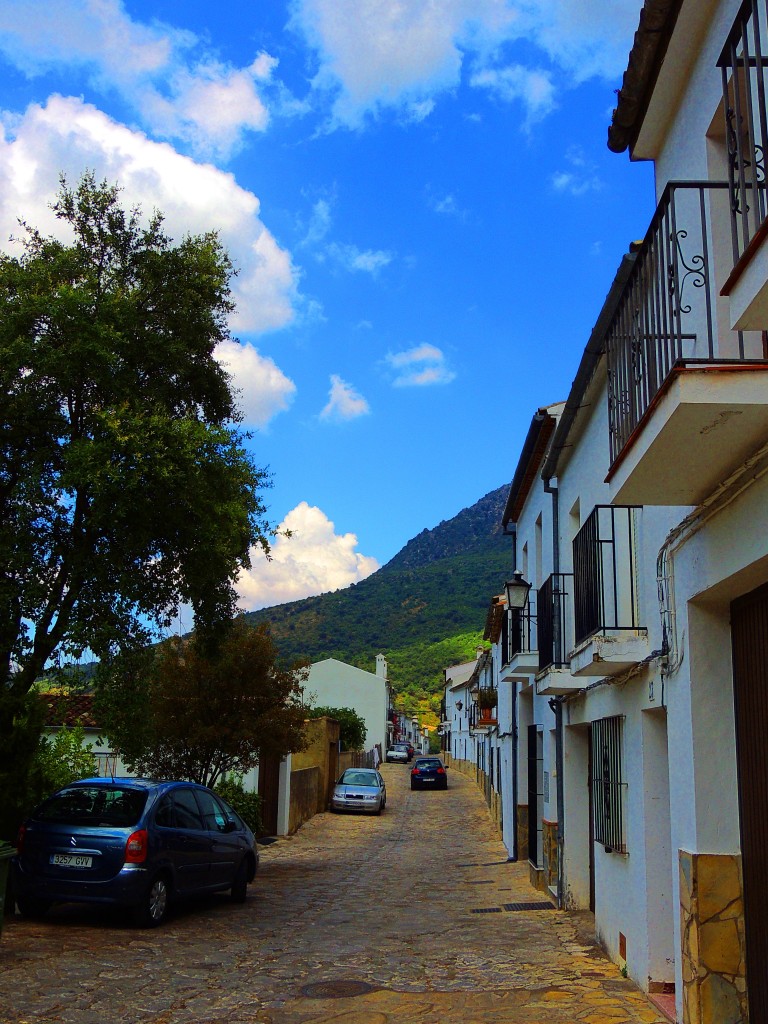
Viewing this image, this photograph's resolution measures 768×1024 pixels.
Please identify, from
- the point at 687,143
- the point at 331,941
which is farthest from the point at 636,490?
the point at 331,941

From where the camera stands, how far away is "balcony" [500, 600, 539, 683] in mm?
14273

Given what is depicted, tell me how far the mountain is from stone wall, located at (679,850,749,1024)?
255 ft

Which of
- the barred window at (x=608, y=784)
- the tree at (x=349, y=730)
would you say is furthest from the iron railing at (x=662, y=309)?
→ the tree at (x=349, y=730)

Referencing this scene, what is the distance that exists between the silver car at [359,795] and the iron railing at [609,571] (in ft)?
73.1

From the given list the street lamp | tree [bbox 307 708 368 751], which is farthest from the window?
tree [bbox 307 708 368 751]

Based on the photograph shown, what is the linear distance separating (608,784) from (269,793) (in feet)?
49.4

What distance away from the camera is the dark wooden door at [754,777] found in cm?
525

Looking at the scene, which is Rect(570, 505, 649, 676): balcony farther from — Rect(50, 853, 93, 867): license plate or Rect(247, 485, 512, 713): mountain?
Rect(247, 485, 512, 713): mountain

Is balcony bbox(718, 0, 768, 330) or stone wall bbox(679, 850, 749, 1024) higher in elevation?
balcony bbox(718, 0, 768, 330)

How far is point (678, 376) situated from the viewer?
408 cm

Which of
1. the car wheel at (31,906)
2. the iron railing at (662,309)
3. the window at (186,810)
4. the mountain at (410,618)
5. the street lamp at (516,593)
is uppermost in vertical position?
the mountain at (410,618)

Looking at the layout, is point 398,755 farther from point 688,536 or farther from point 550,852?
point 688,536

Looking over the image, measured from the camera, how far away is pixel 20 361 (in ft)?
33.4

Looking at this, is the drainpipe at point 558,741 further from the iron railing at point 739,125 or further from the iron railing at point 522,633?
the iron railing at point 739,125
